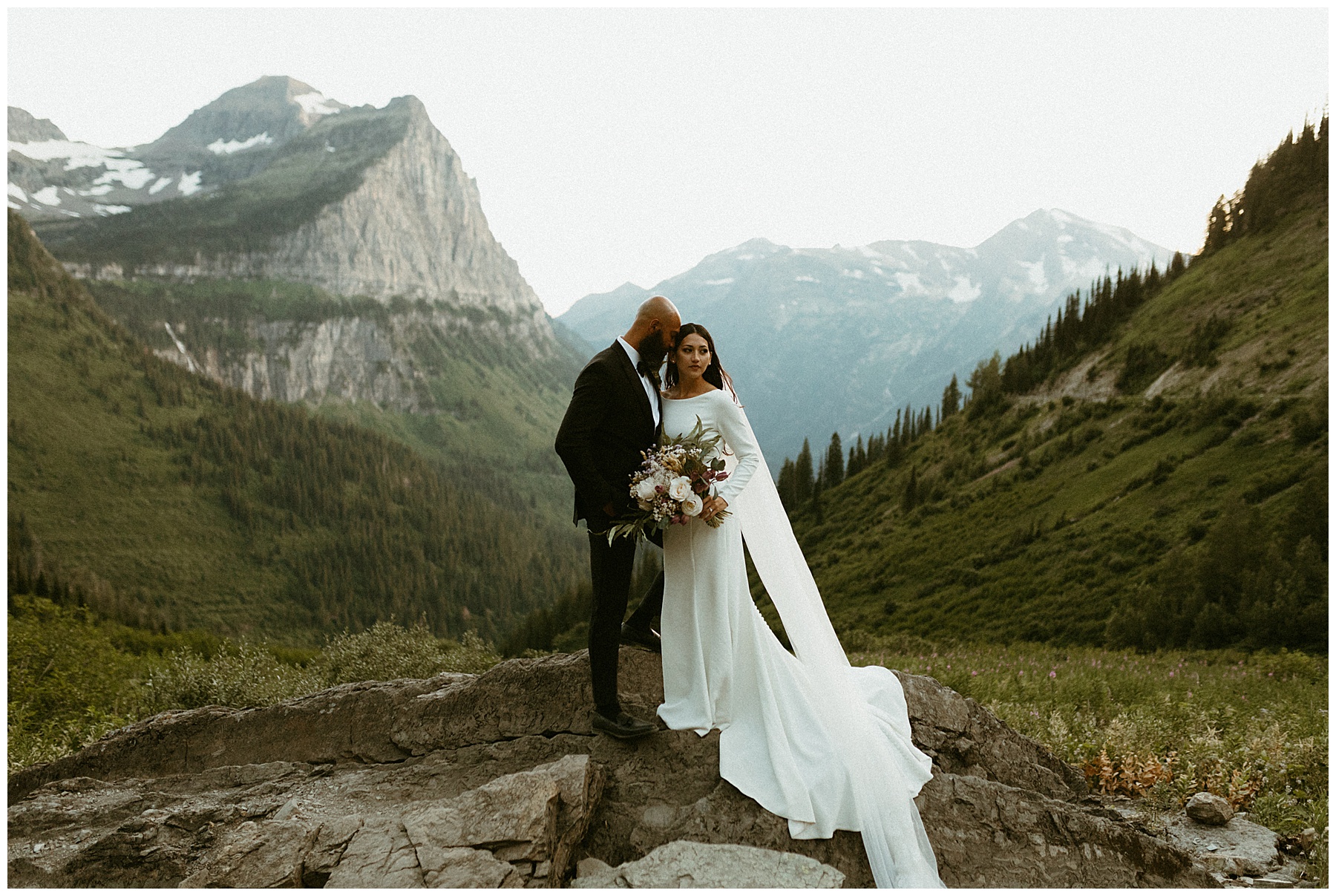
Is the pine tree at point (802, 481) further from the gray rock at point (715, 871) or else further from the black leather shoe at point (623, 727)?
the gray rock at point (715, 871)

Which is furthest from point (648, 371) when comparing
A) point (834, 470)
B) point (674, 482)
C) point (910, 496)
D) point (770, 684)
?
point (834, 470)

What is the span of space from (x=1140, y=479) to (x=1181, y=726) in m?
35.5

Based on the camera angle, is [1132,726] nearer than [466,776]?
No

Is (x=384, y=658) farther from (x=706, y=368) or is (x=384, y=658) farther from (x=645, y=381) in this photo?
(x=706, y=368)

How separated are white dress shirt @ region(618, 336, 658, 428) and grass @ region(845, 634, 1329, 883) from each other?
557 cm

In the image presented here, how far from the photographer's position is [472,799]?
4.87 metres

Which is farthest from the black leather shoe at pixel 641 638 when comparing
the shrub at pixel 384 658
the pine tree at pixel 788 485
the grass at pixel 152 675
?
the pine tree at pixel 788 485

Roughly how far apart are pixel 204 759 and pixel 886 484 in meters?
70.4

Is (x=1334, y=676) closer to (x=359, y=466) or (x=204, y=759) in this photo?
(x=204, y=759)

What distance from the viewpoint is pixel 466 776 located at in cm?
591

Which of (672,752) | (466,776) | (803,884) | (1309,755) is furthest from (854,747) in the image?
(1309,755)

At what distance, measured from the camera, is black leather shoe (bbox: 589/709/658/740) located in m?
5.82

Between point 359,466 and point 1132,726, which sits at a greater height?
point 1132,726

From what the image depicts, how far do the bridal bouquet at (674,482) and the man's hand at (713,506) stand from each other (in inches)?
1.6
